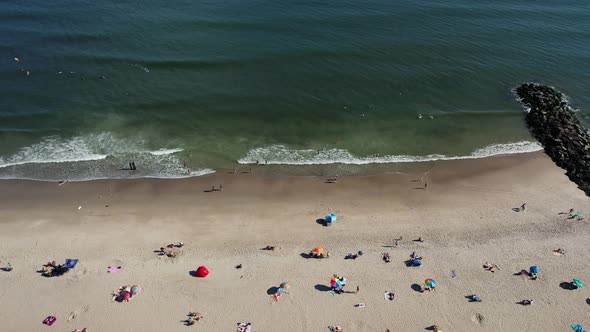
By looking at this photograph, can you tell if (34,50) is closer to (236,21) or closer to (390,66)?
(236,21)

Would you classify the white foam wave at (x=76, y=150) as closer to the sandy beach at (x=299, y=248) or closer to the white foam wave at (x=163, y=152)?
the white foam wave at (x=163, y=152)

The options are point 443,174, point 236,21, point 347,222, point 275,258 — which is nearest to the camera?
point 275,258

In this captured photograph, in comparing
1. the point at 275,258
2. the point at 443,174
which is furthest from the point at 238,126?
the point at 443,174

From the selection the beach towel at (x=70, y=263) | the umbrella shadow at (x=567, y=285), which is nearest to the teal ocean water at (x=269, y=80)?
the beach towel at (x=70, y=263)

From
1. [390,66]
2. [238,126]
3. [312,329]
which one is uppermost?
[390,66]

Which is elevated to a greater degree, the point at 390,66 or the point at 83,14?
the point at 83,14

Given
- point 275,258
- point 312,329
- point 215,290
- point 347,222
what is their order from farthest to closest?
point 347,222 → point 275,258 → point 215,290 → point 312,329

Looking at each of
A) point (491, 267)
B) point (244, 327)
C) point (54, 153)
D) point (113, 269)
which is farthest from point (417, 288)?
point (54, 153)

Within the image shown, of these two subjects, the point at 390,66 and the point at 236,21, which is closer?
the point at 390,66
